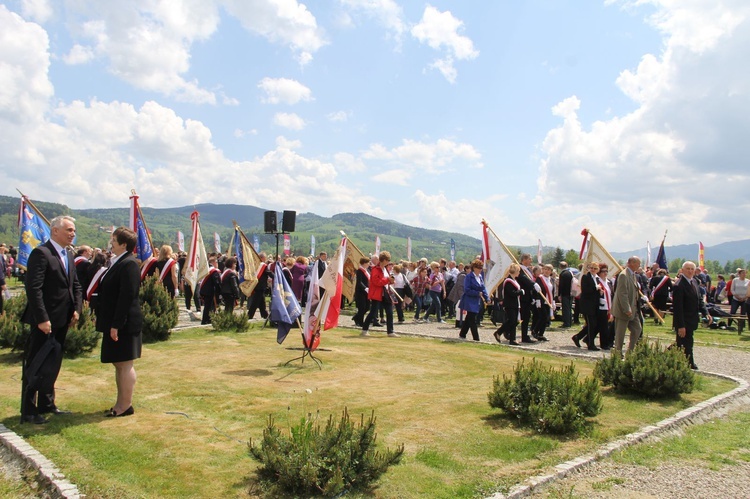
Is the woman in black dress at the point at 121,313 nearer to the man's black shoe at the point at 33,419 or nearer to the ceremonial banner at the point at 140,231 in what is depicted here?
the man's black shoe at the point at 33,419

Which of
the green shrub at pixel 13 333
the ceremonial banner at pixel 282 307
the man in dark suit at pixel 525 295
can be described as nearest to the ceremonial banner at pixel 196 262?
the green shrub at pixel 13 333

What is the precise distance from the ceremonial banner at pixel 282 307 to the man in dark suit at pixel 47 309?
152 inches

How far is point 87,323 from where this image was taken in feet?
32.4

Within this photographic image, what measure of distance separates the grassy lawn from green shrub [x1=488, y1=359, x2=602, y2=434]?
0.58 ft

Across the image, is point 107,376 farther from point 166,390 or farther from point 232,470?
point 232,470

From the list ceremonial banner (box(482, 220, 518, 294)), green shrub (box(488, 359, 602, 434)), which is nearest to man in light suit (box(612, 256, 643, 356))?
ceremonial banner (box(482, 220, 518, 294))

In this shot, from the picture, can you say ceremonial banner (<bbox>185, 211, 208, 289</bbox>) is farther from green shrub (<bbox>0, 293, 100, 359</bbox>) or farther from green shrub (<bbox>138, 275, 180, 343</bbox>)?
green shrub (<bbox>0, 293, 100, 359</bbox>)

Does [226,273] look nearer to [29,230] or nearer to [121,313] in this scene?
[29,230]

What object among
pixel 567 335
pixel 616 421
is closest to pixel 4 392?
pixel 616 421

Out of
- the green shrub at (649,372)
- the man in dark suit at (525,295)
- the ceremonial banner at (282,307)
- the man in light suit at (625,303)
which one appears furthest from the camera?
the man in dark suit at (525,295)

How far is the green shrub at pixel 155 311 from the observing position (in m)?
11.5

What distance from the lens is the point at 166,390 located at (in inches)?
296

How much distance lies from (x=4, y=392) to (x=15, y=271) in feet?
111

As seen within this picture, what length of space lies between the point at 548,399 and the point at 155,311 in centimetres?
844
